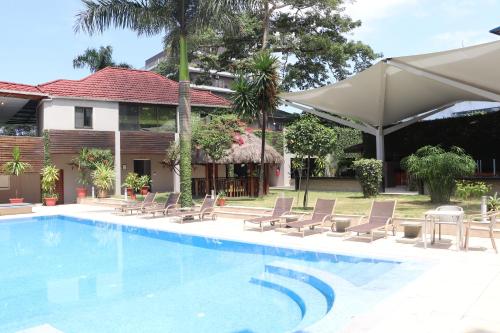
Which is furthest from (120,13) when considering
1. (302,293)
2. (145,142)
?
(302,293)

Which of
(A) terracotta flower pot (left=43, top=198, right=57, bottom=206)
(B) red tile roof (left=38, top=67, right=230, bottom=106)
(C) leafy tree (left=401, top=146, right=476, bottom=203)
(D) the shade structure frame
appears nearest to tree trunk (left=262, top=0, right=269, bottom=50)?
(B) red tile roof (left=38, top=67, right=230, bottom=106)

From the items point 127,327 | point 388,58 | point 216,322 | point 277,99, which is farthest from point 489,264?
point 277,99

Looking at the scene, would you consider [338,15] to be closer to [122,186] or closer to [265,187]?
[265,187]

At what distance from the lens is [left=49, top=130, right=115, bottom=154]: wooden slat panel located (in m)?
24.1

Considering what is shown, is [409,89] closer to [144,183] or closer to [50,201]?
[144,183]

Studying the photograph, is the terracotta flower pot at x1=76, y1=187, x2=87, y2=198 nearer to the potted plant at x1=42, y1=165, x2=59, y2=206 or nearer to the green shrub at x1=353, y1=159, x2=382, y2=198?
the potted plant at x1=42, y1=165, x2=59, y2=206

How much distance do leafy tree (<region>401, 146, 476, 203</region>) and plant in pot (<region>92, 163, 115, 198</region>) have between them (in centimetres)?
1557

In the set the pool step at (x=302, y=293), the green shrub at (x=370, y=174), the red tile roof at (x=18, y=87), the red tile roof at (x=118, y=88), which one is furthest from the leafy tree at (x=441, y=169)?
the red tile roof at (x=18, y=87)

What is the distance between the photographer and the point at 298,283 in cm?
773

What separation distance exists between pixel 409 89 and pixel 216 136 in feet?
30.0

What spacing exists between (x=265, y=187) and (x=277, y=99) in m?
5.35

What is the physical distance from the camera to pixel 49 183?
23.7 metres

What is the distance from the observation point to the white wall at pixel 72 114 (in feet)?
79.5

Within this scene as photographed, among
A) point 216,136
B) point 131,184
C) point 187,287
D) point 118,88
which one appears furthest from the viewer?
→ point 118,88
